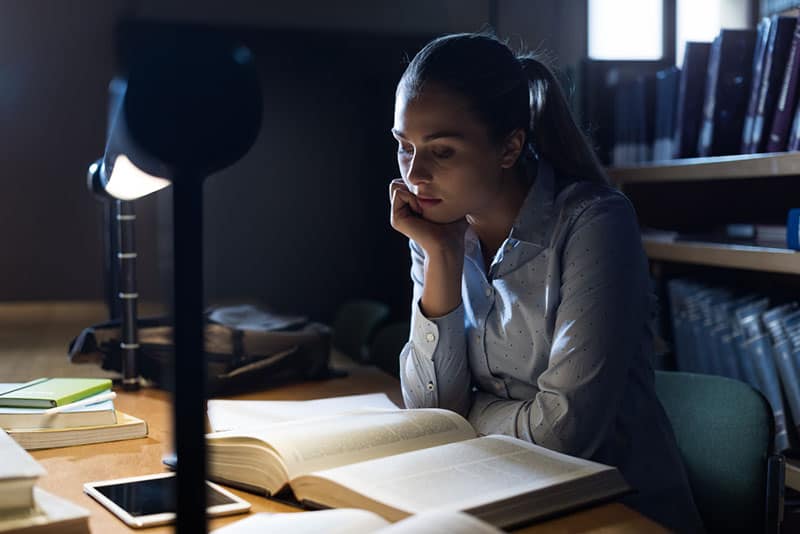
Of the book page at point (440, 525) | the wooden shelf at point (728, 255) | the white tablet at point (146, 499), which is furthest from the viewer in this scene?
the wooden shelf at point (728, 255)

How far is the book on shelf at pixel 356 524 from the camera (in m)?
0.56

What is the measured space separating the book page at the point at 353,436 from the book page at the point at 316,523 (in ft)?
0.37

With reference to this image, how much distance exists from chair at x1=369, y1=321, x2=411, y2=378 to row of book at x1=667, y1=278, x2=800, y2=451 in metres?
0.74

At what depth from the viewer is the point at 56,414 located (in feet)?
3.53

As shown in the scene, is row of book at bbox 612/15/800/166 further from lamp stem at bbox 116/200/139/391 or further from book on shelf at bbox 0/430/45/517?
book on shelf at bbox 0/430/45/517

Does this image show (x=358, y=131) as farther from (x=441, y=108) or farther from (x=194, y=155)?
(x=194, y=155)

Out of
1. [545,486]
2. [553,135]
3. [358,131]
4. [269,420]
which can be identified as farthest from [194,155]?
[358,131]

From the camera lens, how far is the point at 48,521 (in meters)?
0.67

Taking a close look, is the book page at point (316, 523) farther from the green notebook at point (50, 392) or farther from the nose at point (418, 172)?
the nose at point (418, 172)

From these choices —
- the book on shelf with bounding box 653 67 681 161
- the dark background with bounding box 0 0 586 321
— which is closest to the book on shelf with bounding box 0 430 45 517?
the book on shelf with bounding box 653 67 681 161

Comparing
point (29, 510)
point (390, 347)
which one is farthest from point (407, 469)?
point (390, 347)

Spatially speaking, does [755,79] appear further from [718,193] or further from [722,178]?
[718,193]

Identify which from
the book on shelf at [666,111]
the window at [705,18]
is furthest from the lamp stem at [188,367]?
the window at [705,18]

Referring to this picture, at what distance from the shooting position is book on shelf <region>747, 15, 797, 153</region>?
1.78 meters
